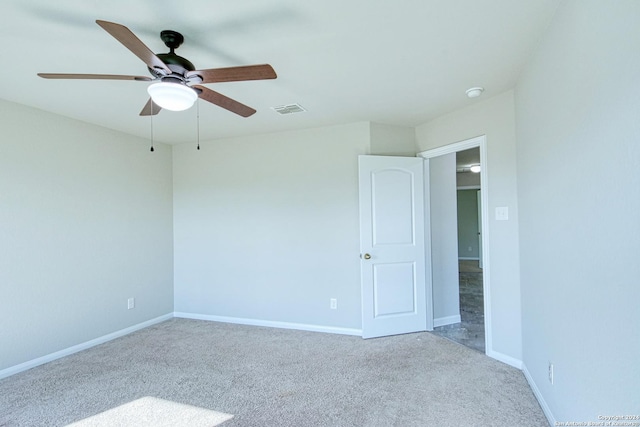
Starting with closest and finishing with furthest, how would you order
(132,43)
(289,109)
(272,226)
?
(132,43) < (289,109) < (272,226)

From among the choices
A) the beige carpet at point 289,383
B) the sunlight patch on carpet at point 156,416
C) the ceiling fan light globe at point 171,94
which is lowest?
the sunlight patch on carpet at point 156,416

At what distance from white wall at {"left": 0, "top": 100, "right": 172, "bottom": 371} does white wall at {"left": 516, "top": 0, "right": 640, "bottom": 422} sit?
4089 mm

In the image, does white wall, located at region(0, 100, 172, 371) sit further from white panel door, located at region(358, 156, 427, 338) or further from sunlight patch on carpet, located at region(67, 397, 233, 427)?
white panel door, located at region(358, 156, 427, 338)

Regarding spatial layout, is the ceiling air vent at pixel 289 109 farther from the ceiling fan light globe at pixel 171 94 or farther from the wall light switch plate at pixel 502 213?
the wall light switch plate at pixel 502 213

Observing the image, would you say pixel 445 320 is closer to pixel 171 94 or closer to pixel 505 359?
pixel 505 359

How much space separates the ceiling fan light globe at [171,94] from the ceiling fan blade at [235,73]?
103 millimetres

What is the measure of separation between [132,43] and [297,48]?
98 cm

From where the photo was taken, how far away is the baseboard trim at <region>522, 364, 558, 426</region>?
6.32ft

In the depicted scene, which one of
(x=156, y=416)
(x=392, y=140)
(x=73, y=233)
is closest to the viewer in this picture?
(x=156, y=416)

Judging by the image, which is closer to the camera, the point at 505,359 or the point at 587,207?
the point at 587,207

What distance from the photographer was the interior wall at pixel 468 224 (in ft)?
29.3

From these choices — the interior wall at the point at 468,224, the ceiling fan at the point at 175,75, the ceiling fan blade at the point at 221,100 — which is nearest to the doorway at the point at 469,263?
the interior wall at the point at 468,224

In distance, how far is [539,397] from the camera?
2.17m

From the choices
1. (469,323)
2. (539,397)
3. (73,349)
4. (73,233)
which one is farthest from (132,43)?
(469,323)
